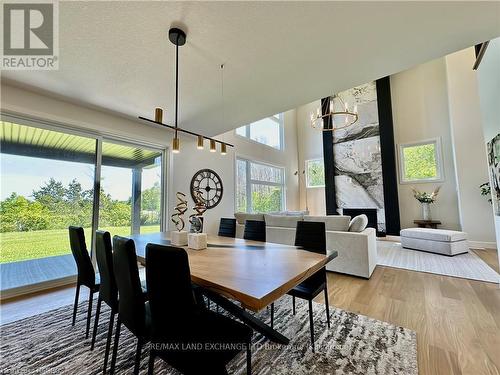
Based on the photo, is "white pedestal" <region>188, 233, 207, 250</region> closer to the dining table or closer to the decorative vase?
the dining table

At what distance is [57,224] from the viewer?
10.2ft

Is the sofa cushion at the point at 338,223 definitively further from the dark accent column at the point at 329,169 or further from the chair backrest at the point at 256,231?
the dark accent column at the point at 329,169

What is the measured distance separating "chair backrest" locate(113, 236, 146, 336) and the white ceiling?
1.74 meters

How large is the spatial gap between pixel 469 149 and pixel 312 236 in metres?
5.55

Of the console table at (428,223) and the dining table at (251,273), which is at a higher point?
the dining table at (251,273)

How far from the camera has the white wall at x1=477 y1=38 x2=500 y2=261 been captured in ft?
8.08

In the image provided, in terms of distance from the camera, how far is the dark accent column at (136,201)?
3.96 metres

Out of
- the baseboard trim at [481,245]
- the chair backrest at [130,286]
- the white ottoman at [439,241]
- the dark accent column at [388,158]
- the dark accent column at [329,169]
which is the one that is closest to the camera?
the chair backrest at [130,286]

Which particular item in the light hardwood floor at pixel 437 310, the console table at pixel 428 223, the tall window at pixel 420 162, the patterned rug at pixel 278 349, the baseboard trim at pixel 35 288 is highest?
the tall window at pixel 420 162

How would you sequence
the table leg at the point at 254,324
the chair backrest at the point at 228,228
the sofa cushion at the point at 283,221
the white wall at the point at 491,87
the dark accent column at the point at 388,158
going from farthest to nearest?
the dark accent column at the point at 388,158
the sofa cushion at the point at 283,221
the chair backrest at the point at 228,228
the white wall at the point at 491,87
the table leg at the point at 254,324

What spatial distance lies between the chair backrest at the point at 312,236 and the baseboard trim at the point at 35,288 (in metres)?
3.40

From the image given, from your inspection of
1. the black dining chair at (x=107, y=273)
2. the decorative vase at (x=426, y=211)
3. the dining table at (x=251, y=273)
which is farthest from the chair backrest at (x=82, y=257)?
the decorative vase at (x=426, y=211)

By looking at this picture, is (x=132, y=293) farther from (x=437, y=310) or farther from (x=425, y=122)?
(x=425, y=122)

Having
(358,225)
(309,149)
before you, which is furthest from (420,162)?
(358,225)
